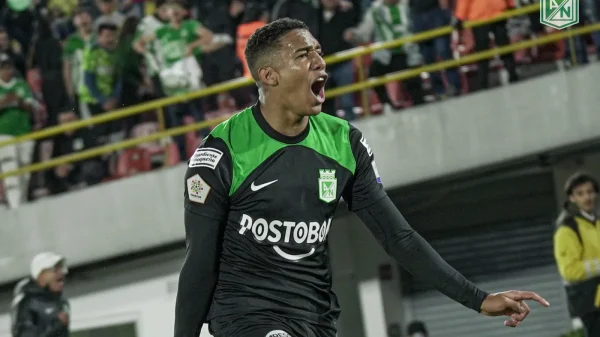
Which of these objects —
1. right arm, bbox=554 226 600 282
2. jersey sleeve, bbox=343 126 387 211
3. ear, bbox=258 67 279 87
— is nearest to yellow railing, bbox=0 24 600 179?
right arm, bbox=554 226 600 282

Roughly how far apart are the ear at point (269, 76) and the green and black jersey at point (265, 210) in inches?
4.7

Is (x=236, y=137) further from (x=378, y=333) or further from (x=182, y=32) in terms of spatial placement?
(x=182, y=32)

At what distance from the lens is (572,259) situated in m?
7.66

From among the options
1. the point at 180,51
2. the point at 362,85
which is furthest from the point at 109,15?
the point at 362,85

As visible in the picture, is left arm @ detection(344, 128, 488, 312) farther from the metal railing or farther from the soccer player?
the metal railing

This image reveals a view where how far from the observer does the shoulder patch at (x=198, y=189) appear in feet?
12.3

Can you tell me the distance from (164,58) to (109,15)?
2.24 feet

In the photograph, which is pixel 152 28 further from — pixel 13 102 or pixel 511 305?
pixel 511 305

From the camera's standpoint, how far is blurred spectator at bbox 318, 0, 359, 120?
8938 millimetres

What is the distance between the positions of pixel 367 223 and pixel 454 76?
4989 mm

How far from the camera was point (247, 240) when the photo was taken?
3865 mm

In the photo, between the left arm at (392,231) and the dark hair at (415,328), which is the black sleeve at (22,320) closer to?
the dark hair at (415,328)

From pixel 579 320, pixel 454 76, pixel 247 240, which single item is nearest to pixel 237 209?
pixel 247 240

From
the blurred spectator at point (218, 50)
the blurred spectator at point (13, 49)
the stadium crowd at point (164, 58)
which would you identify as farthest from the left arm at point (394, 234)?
the blurred spectator at point (13, 49)
